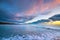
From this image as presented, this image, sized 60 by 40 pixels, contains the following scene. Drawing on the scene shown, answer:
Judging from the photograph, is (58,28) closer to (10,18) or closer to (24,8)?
(24,8)

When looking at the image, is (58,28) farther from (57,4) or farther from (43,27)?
(57,4)

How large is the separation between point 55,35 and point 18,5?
726mm

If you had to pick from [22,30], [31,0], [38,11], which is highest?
[31,0]

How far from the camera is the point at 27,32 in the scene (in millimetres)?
1770

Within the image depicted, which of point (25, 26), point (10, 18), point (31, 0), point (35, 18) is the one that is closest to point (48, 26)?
point (35, 18)

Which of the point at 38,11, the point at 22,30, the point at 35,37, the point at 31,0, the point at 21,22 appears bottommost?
the point at 35,37

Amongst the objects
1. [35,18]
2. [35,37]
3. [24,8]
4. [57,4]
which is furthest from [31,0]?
[35,37]

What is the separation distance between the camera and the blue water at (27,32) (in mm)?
1732

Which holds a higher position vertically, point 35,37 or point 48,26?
point 48,26

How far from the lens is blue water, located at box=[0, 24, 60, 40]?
1732mm

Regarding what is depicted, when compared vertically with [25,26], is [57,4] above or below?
above

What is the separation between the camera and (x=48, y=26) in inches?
71.2

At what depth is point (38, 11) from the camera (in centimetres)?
184

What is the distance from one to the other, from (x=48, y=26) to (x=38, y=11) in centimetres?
28
